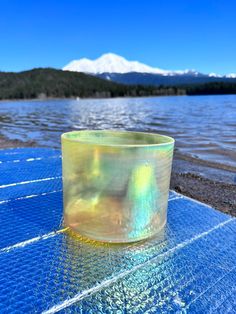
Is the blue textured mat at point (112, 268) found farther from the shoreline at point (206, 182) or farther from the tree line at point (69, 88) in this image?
the tree line at point (69, 88)

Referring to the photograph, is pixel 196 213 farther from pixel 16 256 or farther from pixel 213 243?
pixel 16 256

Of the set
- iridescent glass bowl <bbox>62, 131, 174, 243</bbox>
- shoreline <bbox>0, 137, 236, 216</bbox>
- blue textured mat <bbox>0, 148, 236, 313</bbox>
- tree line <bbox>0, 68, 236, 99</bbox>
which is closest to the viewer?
blue textured mat <bbox>0, 148, 236, 313</bbox>

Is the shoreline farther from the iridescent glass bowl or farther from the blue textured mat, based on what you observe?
the iridescent glass bowl

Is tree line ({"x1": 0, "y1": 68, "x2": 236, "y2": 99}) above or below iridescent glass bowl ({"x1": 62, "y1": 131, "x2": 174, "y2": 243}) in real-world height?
below

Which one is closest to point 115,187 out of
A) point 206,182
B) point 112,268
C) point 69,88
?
point 112,268

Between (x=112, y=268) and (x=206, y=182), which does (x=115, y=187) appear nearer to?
(x=112, y=268)

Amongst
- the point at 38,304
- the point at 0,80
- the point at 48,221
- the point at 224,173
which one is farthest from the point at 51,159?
the point at 0,80

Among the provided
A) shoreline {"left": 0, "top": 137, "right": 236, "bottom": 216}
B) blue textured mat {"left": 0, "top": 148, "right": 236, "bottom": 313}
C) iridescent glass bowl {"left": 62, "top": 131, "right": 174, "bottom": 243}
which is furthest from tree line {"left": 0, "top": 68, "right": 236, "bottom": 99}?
iridescent glass bowl {"left": 62, "top": 131, "right": 174, "bottom": 243}
